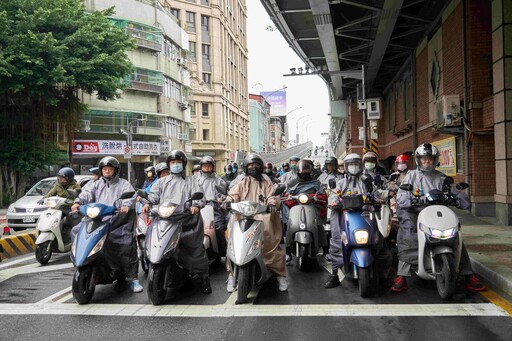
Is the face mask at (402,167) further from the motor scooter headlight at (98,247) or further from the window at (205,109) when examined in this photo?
the window at (205,109)

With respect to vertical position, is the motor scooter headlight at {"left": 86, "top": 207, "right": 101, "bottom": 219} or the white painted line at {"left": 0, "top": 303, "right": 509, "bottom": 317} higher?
the motor scooter headlight at {"left": 86, "top": 207, "right": 101, "bottom": 219}

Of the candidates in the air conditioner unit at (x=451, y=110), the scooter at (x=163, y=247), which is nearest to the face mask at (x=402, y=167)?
the scooter at (x=163, y=247)

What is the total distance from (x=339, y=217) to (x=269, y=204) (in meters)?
1.11

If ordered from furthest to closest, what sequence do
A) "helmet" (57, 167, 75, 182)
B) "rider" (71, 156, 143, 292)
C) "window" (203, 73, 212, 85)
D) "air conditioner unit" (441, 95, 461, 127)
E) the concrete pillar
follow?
"window" (203, 73, 212, 85)
"air conditioner unit" (441, 95, 461, 127)
the concrete pillar
"helmet" (57, 167, 75, 182)
"rider" (71, 156, 143, 292)

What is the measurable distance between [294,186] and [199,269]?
2.41 meters

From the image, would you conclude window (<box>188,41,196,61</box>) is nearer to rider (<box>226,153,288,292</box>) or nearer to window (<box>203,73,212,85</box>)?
window (<box>203,73,212,85</box>)

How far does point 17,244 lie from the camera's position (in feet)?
33.8

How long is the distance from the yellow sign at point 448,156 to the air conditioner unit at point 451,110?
1527mm

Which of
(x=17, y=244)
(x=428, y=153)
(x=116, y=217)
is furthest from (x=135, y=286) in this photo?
(x=17, y=244)

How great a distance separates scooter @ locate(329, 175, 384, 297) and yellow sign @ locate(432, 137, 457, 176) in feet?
27.9

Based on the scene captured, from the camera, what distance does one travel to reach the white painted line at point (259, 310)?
5.16 m

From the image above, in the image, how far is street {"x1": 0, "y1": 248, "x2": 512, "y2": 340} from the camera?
4.59 metres

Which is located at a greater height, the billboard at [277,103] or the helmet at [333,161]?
the billboard at [277,103]

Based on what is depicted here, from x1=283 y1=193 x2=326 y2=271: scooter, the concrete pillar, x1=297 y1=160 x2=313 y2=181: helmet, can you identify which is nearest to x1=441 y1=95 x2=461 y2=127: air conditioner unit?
the concrete pillar
